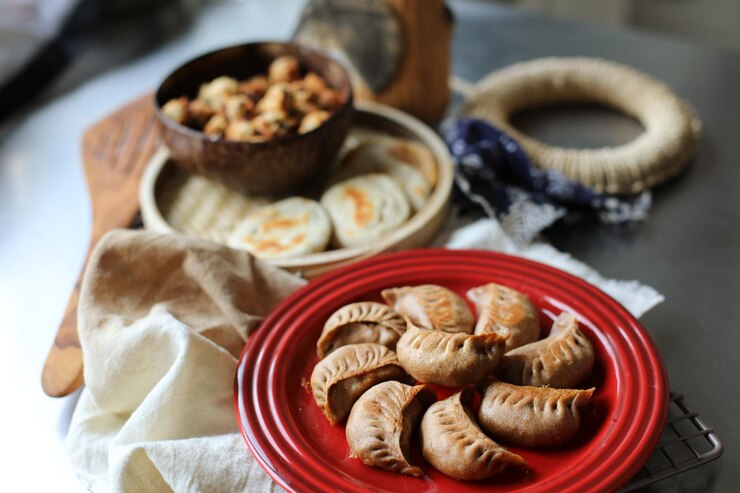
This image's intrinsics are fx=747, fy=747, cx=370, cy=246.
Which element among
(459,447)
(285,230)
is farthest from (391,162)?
(459,447)

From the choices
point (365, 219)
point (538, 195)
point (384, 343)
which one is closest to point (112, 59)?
point (365, 219)

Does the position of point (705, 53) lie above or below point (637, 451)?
below

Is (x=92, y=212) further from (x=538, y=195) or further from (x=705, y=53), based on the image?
(x=705, y=53)

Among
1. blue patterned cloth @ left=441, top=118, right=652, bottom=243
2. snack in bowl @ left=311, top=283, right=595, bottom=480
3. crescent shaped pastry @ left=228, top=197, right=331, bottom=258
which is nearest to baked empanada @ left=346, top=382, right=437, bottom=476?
snack in bowl @ left=311, top=283, right=595, bottom=480

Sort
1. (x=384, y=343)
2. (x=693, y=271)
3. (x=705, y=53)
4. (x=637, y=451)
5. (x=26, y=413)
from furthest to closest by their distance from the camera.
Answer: (x=705, y=53) < (x=693, y=271) < (x=26, y=413) < (x=384, y=343) < (x=637, y=451)

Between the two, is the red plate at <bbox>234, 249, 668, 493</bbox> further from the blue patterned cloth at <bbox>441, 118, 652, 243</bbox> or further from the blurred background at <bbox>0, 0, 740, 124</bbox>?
the blurred background at <bbox>0, 0, 740, 124</bbox>

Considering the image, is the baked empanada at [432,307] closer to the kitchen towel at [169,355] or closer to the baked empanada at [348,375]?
the baked empanada at [348,375]

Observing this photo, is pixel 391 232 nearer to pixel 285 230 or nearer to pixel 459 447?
pixel 285 230
